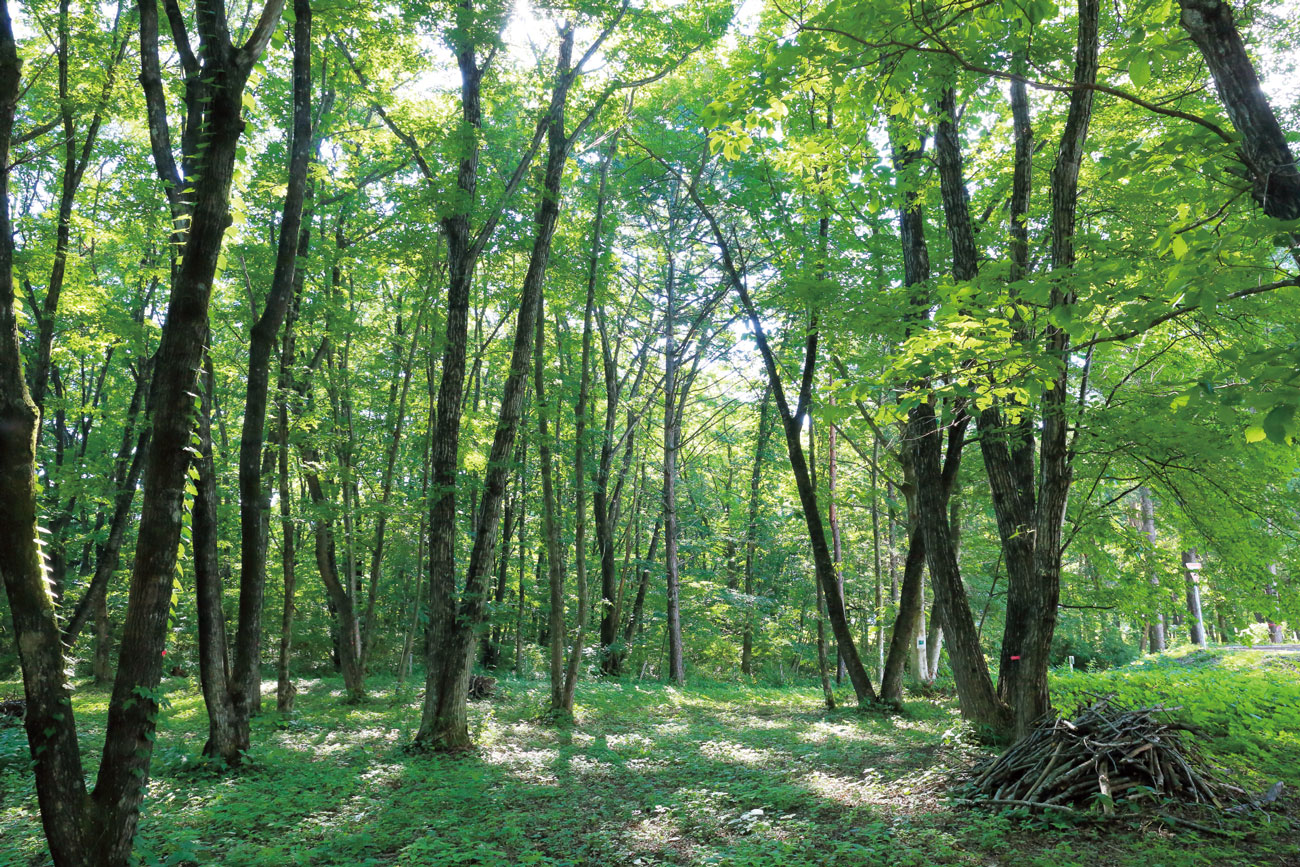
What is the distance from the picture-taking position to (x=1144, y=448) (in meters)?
5.71

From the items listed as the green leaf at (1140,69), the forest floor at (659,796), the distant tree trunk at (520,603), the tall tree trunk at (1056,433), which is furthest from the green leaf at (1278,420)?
the distant tree trunk at (520,603)

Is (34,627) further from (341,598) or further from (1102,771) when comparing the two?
(341,598)

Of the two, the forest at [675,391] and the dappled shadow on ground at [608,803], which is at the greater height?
the forest at [675,391]

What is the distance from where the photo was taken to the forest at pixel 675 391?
345 cm

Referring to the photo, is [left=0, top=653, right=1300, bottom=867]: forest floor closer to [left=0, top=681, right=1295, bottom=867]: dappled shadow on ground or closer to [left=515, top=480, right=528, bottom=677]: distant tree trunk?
[left=0, top=681, right=1295, bottom=867]: dappled shadow on ground

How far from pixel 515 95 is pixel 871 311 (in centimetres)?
711

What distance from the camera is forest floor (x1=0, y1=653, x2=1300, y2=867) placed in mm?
4191

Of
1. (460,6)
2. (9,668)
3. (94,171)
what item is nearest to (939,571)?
(460,6)

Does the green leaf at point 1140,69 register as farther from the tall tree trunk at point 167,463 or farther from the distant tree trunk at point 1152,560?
the distant tree trunk at point 1152,560

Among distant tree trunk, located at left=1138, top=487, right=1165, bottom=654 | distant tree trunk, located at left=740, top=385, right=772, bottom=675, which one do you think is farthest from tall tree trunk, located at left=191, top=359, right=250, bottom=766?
distant tree trunk, located at left=740, top=385, right=772, bottom=675

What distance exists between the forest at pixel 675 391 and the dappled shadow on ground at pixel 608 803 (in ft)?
0.18

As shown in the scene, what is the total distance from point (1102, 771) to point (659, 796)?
3405 millimetres

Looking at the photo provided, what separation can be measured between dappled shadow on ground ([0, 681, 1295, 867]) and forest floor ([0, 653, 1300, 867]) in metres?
0.02

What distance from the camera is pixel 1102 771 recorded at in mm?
4594
